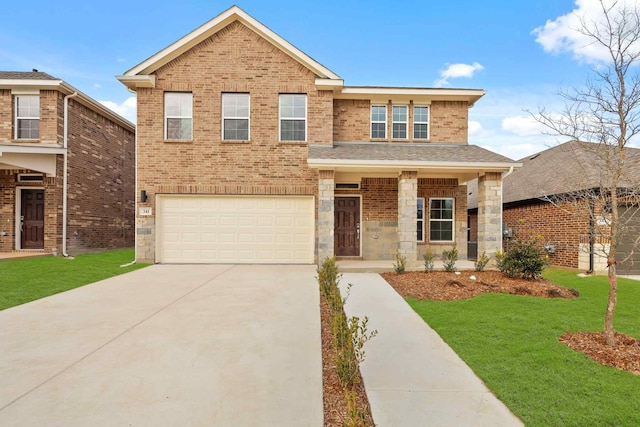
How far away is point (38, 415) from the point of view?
276 centimetres

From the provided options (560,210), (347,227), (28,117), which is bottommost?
(347,227)

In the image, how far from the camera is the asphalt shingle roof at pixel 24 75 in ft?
39.6

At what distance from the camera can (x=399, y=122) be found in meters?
12.4

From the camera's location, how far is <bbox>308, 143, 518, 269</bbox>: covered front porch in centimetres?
998

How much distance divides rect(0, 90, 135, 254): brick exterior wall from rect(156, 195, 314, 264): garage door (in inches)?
169

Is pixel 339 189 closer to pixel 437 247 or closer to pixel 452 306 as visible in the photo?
pixel 437 247

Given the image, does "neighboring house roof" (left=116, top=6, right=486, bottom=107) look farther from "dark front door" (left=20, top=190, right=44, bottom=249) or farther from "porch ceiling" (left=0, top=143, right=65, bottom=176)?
"dark front door" (left=20, top=190, right=44, bottom=249)

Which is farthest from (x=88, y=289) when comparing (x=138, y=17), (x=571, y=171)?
(x=571, y=171)

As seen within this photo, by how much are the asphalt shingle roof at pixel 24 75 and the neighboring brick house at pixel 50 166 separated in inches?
1.3

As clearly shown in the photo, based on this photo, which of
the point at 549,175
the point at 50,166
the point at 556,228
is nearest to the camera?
the point at 556,228

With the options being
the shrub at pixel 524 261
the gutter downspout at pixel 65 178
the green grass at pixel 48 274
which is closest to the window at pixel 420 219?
the shrub at pixel 524 261

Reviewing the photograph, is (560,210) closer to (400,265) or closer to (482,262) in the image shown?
(482,262)

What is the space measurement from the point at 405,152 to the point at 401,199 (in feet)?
5.86

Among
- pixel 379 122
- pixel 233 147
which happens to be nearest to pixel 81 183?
pixel 233 147
